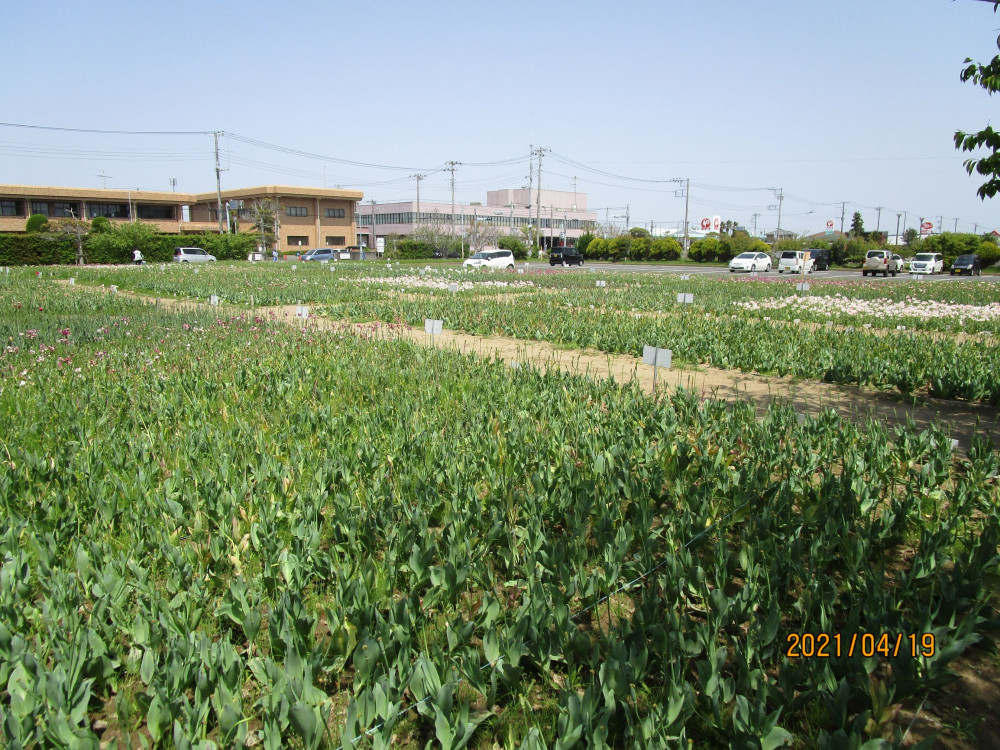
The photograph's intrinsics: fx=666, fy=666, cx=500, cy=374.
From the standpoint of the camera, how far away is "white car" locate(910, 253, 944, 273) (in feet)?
147

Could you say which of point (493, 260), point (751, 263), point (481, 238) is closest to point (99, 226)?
point (493, 260)

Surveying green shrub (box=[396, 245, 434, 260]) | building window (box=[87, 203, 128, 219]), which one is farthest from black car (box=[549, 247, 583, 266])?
building window (box=[87, 203, 128, 219])

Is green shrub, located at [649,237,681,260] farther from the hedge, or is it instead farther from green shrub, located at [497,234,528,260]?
the hedge

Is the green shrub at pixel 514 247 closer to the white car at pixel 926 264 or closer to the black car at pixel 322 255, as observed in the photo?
the black car at pixel 322 255

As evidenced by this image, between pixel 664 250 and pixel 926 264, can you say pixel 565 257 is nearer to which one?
pixel 664 250

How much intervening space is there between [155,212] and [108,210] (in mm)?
4893

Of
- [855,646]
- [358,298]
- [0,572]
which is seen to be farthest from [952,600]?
[358,298]

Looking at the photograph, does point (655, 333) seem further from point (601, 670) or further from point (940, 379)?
point (601, 670)

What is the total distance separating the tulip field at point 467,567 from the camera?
2297mm

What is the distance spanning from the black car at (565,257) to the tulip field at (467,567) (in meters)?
43.0

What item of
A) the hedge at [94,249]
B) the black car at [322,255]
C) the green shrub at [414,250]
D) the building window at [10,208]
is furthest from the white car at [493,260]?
the building window at [10,208]

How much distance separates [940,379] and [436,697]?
7602mm

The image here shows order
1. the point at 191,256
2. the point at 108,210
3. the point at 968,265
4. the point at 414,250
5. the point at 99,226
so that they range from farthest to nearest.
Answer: the point at 414,250 < the point at 108,210 < the point at 99,226 < the point at 191,256 < the point at 968,265

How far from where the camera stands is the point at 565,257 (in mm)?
49750
